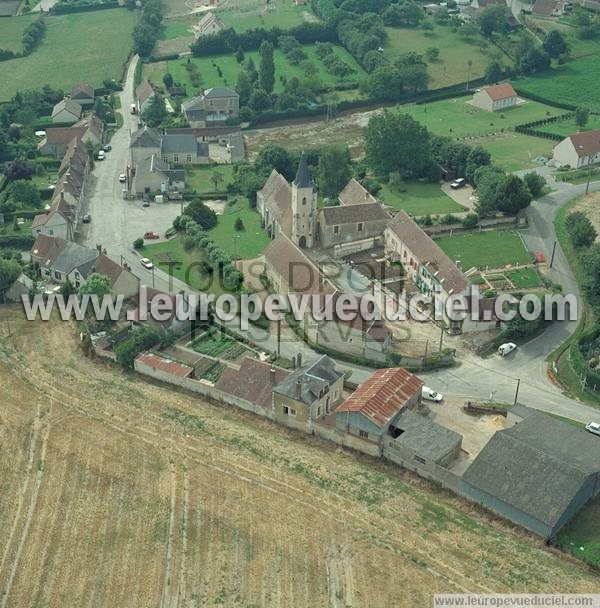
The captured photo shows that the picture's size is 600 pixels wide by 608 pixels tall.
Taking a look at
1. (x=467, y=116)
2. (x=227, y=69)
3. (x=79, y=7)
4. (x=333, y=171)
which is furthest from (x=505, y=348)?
(x=79, y=7)

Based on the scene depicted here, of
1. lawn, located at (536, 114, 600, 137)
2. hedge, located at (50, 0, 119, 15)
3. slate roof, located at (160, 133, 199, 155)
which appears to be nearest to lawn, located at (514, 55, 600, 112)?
lawn, located at (536, 114, 600, 137)

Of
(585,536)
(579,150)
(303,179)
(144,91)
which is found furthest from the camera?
(144,91)

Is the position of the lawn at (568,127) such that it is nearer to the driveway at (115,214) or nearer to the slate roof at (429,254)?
the slate roof at (429,254)

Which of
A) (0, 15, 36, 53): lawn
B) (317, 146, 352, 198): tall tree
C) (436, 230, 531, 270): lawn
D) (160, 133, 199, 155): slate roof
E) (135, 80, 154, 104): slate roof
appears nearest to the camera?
(436, 230, 531, 270): lawn

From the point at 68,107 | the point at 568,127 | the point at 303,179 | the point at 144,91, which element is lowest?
the point at 568,127

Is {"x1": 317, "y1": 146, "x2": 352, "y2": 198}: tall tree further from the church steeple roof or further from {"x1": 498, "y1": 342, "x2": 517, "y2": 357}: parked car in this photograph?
{"x1": 498, "y1": 342, "x2": 517, "y2": 357}: parked car

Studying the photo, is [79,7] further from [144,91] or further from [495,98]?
[495,98]
